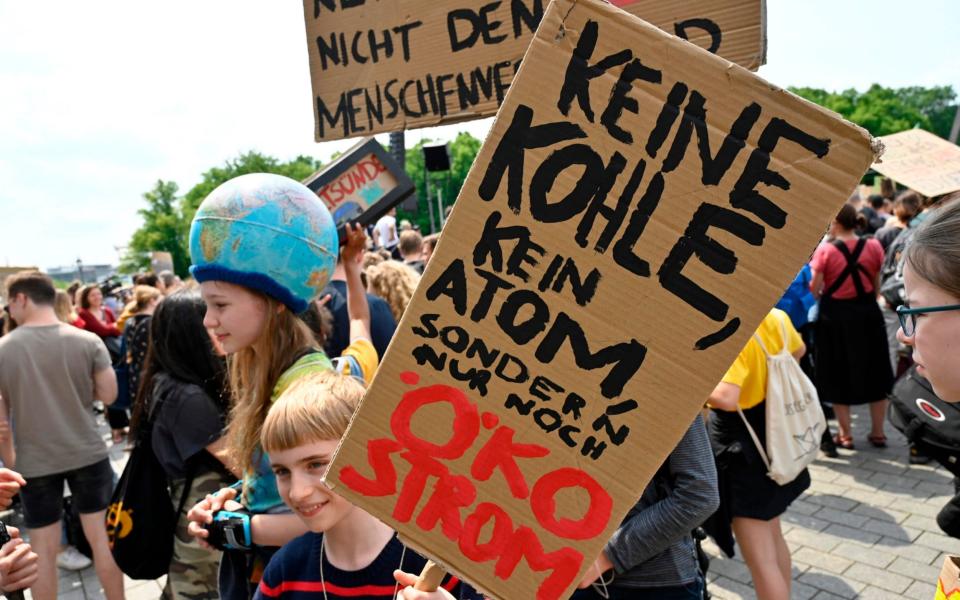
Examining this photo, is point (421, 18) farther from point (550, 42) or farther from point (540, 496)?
point (540, 496)

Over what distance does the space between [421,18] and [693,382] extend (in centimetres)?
194

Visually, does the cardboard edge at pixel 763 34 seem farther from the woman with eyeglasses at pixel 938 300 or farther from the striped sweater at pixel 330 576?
the striped sweater at pixel 330 576

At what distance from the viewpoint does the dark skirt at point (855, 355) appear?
5.67 m

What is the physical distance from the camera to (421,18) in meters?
2.55

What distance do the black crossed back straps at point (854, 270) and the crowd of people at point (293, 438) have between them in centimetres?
148

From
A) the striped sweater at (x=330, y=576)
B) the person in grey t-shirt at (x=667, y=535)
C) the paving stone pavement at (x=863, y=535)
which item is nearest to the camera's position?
the striped sweater at (x=330, y=576)

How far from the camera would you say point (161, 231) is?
6625 cm

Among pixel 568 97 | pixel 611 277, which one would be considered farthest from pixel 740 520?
pixel 568 97

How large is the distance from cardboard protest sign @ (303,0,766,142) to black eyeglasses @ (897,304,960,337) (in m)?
1.14

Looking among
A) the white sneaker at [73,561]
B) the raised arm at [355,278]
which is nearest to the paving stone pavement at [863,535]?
the raised arm at [355,278]

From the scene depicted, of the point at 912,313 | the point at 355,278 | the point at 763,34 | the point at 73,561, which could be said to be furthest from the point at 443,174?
the point at 912,313

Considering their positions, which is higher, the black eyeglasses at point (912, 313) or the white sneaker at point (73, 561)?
the black eyeglasses at point (912, 313)

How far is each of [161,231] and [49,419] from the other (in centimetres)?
6919

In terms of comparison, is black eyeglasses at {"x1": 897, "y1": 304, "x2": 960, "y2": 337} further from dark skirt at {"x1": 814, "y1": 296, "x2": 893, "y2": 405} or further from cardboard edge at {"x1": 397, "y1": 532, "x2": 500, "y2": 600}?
dark skirt at {"x1": 814, "y1": 296, "x2": 893, "y2": 405}
